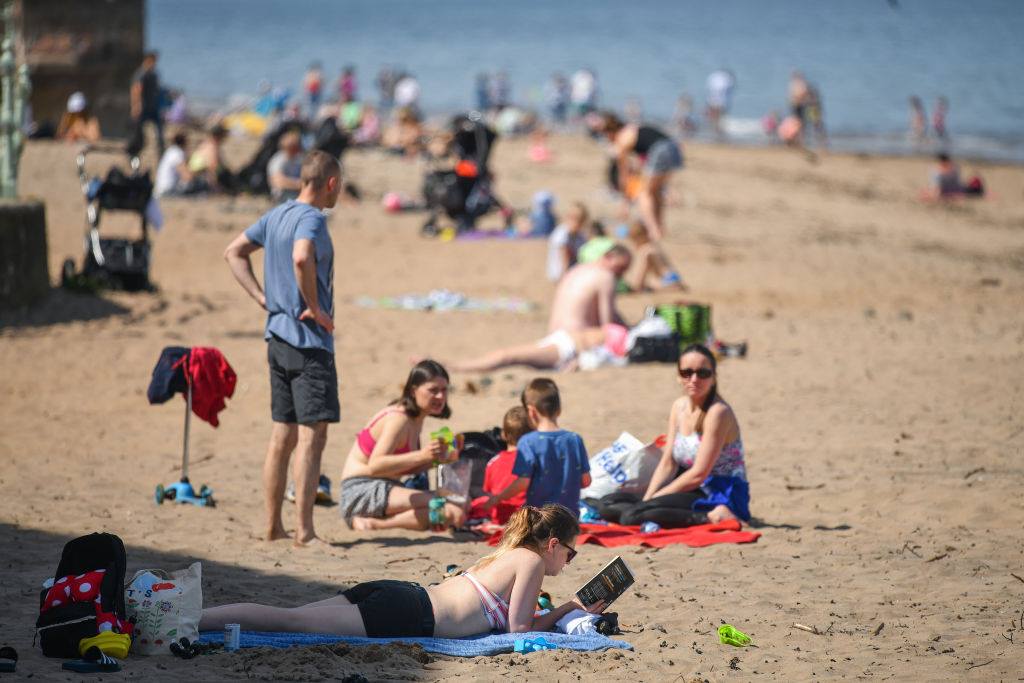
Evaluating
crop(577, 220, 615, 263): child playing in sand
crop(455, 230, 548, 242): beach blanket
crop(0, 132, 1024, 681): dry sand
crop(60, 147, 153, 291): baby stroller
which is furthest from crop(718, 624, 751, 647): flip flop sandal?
crop(455, 230, 548, 242): beach blanket

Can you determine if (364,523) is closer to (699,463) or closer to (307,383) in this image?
(307,383)

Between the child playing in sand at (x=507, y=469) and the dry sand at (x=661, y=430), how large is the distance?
1.05 ft

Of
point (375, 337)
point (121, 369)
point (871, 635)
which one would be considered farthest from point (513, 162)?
point (871, 635)

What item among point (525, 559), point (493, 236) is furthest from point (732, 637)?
A: point (493, 236)

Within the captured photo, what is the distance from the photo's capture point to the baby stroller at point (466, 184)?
16.3 meters

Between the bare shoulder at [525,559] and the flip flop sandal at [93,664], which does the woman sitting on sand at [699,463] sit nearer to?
the bare shoulder at [525,559]

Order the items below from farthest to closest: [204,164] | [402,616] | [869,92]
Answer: [869,92] → [204,164] → [402,616]

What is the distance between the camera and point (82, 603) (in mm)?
4676

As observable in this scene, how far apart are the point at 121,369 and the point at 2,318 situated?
1730mm

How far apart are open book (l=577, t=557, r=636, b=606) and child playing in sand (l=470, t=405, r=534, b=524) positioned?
1322mm

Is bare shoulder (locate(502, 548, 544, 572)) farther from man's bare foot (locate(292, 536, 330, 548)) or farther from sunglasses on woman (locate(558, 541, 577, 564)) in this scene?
man's bare foot (locate(292, 536, 330, 548))

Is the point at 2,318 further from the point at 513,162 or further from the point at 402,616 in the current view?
the point at 513,162

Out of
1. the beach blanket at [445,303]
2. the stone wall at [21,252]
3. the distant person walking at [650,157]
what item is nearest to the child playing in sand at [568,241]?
the beach blanket at [445,303]

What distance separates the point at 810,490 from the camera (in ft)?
24.3
